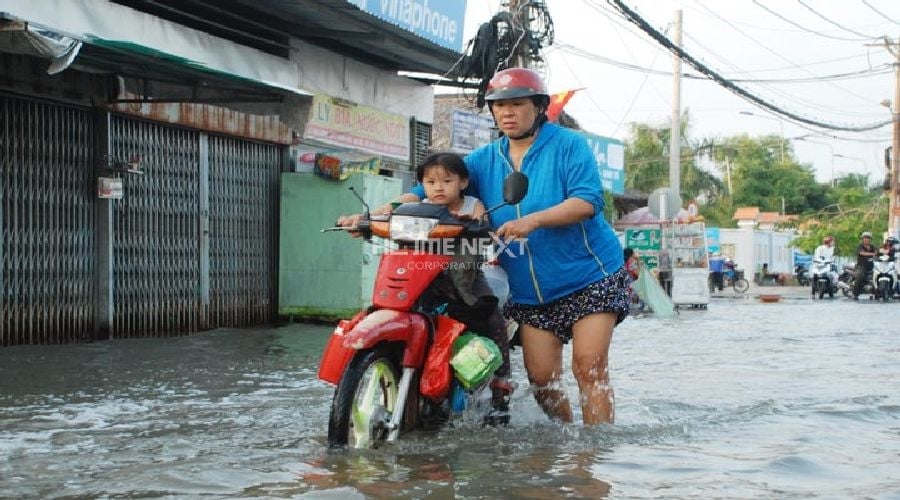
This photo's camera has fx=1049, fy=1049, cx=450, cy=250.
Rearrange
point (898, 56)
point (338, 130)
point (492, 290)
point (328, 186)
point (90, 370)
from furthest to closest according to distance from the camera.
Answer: point (898, 56), point (338, 130), point (328, 186), point (90, 370), point (492, 290)

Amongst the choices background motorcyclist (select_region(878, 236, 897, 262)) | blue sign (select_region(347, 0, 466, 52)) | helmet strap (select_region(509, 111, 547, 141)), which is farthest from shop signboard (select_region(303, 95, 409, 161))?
background motorcyclist (select_region(878, 236, 897, 262))

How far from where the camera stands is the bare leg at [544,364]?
4469mm

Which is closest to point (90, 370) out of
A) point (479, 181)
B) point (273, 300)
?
point (479, 181)

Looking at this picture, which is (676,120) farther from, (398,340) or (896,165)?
(398,340)

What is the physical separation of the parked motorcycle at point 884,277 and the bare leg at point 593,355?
1972 centimetres

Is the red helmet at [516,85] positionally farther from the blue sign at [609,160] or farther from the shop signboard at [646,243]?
the blue sign at [609,160]

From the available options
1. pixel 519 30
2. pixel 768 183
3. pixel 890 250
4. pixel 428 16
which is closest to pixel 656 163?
pixel 768 183

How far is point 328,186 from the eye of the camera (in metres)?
12.0

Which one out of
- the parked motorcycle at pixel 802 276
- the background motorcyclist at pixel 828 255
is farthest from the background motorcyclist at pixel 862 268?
the parked motorcycle at pixel 802 276

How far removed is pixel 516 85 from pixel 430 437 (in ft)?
4.86

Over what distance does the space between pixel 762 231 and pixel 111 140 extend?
4044 centimetres

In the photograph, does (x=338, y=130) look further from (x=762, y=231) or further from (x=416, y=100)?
(x=762, y=231)

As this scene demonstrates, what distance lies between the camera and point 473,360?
4.08 meters

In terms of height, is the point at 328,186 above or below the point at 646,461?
above
